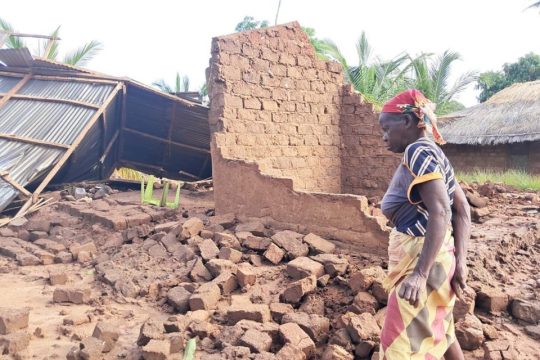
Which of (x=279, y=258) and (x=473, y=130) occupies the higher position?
(x=473, y=130)

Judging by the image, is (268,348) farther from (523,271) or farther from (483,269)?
(523,271)

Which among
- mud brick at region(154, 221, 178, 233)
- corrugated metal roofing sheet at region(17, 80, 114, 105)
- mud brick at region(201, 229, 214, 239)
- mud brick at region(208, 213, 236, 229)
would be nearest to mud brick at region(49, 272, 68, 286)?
mud brick at region(154, 221, 178, 233)

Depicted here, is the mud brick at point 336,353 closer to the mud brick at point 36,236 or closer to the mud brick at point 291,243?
the mud brick at point 291,243

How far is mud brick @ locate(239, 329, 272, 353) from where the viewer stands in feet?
10.6

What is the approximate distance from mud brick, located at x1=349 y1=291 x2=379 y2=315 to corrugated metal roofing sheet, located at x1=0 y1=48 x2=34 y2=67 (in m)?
8.96

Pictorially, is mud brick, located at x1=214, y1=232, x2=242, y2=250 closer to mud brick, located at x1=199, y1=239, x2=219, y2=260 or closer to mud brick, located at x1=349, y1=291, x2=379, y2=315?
mud brick, located at x1=199, y1=239, x2=219, y2=260

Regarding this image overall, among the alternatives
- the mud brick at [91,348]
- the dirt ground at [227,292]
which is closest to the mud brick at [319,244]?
the dirt ground at [227,292]

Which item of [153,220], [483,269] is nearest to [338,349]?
[483,269]

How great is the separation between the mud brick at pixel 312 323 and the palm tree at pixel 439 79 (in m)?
15.6

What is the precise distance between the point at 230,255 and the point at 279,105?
9.47 ft

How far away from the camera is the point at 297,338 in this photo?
3318 millimetres

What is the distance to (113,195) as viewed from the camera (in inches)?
359

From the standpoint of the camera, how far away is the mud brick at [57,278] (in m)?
4.91

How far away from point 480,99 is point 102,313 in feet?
72.8
